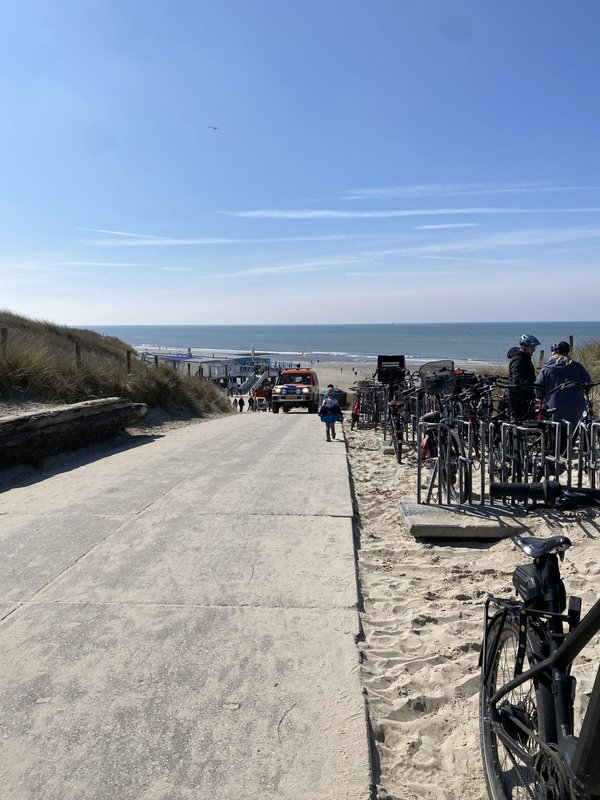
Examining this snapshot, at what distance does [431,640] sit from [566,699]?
1.92 meters

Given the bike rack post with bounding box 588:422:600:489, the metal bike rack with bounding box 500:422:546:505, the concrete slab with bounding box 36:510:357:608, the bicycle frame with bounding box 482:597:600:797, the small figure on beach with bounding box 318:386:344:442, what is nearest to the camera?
the bicycle frame with bounding box 482:597:600:797

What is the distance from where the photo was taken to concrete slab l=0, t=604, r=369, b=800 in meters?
2.56

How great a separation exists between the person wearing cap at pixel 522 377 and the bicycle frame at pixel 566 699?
18.0 feet

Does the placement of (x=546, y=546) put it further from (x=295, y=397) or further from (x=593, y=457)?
(x=295, y=397)

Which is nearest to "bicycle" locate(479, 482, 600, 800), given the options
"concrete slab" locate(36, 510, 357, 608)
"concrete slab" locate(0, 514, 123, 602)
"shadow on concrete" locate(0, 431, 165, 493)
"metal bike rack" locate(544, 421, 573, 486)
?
"concrete slab" locate(36, 510, 357, 608)

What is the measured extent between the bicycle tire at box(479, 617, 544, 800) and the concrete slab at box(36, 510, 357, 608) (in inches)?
62.9

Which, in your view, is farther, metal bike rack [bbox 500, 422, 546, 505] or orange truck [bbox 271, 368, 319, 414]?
orange truck [bbox 271, 368, 319, 414]

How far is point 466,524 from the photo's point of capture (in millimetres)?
5918

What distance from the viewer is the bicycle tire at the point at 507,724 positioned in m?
2.26

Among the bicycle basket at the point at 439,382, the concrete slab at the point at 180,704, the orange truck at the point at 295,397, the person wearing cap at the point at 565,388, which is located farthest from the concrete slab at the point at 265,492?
the orange truck at the point at 295,397

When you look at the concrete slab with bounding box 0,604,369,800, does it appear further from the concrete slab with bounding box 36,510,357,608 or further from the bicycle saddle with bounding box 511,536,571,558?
the bicycle saddle with bounding box 511,536,571,558

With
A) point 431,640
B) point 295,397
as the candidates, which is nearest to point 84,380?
point 295,397

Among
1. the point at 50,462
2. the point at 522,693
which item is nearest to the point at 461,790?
the point at 522,693

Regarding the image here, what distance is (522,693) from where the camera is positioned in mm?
2369
